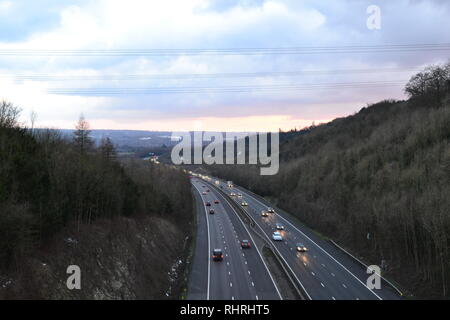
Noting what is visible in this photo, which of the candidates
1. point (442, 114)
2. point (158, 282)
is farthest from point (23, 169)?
point (442, 114)

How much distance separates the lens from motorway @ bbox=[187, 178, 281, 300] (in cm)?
3322

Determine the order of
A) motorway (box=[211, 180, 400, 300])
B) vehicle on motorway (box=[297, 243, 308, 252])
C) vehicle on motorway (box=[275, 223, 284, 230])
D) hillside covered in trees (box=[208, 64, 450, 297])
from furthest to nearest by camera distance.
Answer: vehicle on motorway (box=[275, 223, 284, 230])
vehicle on motorway (box=[297, 243, 308, 252])
hillside covered in trees (box=[208, 64, 450, 297])
motorway (box=[211, 180, 400, 300])

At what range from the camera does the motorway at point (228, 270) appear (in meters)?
33.2

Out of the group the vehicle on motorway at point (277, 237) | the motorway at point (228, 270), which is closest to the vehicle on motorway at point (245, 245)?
the motorway at point (228, 270)

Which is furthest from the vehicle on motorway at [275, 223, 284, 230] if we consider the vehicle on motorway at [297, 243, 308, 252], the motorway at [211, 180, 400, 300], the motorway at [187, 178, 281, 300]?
the vehicle on motorway at [297, 243, 308, 252]

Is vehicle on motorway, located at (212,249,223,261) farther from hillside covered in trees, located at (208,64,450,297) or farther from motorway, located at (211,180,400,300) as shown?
hillside covered in trees, located at (208,64,450,297)

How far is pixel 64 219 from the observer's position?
32125mm

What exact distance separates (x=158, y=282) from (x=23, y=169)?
58.1 feet

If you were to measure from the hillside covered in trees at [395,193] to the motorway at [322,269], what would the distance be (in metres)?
3.04

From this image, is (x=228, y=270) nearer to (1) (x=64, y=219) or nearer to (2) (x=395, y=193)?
(1) (x=64, y=219)

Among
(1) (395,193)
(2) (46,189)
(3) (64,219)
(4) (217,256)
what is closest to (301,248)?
(4) (217,256)

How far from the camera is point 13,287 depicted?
21.6 meters

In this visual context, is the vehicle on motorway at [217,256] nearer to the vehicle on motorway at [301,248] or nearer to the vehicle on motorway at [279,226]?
the vehicle on motorway at [301,248]

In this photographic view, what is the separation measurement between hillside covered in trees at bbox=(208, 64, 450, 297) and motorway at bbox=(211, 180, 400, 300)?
3037mm
